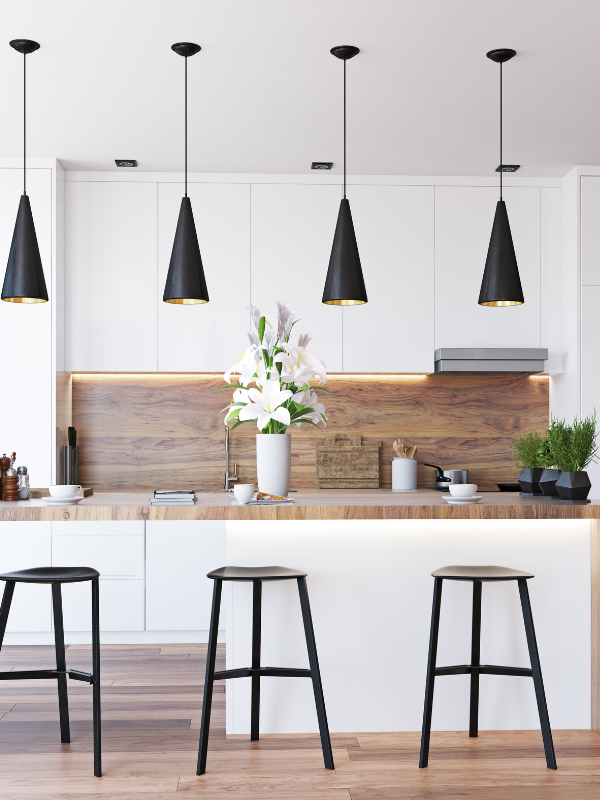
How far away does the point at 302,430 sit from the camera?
5.12 meters

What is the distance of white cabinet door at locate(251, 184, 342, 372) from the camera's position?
4707 mm

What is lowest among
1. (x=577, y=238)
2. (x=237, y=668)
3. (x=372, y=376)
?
(x=237, y=668)

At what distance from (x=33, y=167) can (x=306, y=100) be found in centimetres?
180

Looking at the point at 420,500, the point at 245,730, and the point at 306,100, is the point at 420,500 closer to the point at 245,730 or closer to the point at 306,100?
the point at 245,730

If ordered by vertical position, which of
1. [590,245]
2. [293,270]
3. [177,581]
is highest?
[590,245]

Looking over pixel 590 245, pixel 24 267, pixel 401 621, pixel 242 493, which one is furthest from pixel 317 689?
pixel 590 245

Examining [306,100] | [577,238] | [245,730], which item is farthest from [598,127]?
[245,730]

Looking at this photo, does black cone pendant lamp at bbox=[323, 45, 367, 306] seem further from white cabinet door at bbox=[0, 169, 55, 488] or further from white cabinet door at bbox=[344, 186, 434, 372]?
white cabinet door at bbox=[0, 169, 55, 488]

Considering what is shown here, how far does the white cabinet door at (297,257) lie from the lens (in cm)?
471

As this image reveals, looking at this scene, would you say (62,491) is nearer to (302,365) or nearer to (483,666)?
(302,365)

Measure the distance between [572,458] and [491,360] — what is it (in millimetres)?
1637

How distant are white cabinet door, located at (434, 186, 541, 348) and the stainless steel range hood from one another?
13 cm

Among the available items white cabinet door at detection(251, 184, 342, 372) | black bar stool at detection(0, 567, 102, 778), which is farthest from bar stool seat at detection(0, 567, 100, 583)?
white cabinet door at detection(251, 184, 342, 372)

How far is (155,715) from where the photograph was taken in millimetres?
3254
